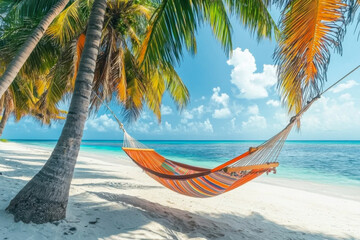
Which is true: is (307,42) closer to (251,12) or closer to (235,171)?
(251,12)

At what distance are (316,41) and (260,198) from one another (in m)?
2.38

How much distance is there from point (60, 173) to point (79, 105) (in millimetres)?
442

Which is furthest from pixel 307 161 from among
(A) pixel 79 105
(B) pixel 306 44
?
(A) pixel 79 105

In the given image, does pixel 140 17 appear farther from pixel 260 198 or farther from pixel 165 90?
pixel 260 198

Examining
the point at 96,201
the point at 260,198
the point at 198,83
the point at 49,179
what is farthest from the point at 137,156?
the point at 198,83

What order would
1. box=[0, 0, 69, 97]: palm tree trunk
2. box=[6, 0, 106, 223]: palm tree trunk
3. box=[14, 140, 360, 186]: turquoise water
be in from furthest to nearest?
box=[14, 140, 360, 186]: turquoise water, box=[0, 0, 69, 97]: palm tree trunk, box=[6, 0, 106, 223]: palm tree trunk

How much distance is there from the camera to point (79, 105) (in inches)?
58.6

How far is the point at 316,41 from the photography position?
1619 mm

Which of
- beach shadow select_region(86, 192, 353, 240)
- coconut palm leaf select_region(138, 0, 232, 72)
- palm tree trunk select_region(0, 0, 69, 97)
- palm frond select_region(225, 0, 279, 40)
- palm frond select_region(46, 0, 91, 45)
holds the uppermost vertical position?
palm frond select_region(46, 0, 91, 45)

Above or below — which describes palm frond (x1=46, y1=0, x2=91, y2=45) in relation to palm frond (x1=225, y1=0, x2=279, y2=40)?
above

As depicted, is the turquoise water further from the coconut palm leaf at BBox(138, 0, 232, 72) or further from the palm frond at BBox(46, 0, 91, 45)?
the palm frond at BBox(46, 0, 91, 45)

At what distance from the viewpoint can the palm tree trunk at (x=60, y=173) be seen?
1308 millimetres

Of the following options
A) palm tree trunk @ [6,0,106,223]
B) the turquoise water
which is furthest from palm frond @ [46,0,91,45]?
the turquoise water

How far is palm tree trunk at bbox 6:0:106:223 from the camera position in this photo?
131cm
